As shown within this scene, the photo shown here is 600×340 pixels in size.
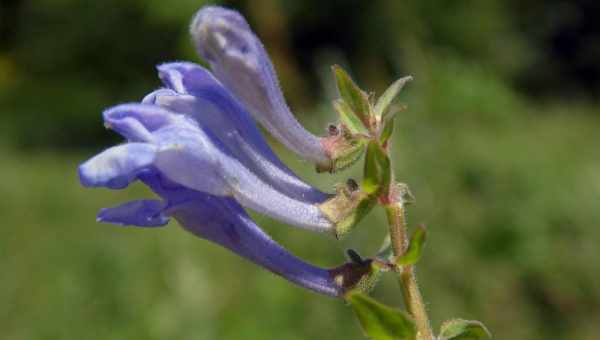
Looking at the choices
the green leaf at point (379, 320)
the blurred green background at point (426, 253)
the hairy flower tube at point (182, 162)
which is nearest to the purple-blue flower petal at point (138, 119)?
the hairy flower tube at point (182, 162)

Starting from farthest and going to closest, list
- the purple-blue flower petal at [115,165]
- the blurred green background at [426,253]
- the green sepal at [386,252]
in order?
1. the blurred green background at [426,253]
2. the green sepal at [386,252]
3. the purple-blue flower petal at [115,165]

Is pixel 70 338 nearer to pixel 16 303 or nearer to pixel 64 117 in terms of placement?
pixel 16 303

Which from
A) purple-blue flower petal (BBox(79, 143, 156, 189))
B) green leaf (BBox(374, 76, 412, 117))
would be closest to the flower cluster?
purple-blue flower petal (BBox(79, 143, 156, 189))

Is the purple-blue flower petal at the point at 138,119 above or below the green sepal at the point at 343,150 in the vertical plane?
above

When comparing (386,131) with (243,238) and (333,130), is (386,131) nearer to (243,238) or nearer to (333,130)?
(333,130)

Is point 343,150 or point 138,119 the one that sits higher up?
point 138,119

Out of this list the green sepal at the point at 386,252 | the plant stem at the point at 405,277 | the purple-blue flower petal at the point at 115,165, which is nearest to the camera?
the purple-blue flower petal at the point at 115,165

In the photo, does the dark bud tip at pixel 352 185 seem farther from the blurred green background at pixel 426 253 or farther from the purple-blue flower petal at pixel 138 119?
the blurred green background at pixel 426 253

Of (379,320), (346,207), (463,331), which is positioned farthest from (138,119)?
(463,331)
